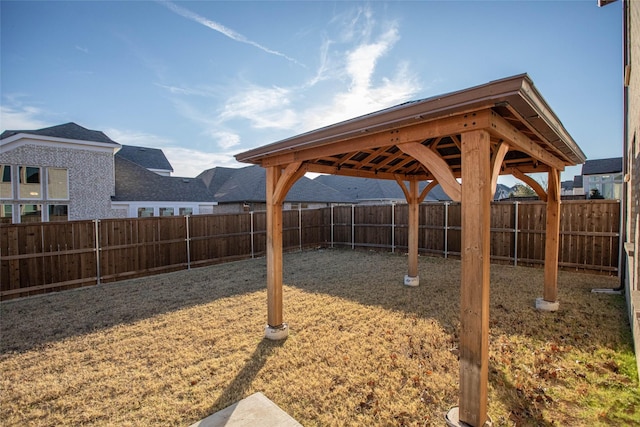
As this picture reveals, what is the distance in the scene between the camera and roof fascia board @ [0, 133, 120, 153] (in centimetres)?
1235

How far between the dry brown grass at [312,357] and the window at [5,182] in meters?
10.3

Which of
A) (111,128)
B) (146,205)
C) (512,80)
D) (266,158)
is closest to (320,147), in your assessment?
(266,158)

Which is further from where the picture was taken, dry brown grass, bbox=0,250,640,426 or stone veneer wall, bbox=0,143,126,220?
stone veneer wall, bbox=0,143,126,220

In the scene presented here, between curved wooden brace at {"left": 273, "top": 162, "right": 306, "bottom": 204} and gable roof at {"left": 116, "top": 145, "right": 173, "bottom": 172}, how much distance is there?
20.8 metres

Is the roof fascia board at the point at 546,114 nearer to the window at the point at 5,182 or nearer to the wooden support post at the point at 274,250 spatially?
the wooden support post at the point at 274,250

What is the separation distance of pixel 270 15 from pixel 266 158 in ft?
16.2

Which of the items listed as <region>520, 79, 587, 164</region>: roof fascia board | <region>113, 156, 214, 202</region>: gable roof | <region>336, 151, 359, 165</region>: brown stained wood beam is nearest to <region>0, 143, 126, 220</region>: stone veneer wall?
<region>113, 156, 214, 202</region>: gable roof

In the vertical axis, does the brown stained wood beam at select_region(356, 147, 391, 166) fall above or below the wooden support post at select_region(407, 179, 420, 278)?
above

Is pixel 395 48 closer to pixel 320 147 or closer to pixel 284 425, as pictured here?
pixel 320 147

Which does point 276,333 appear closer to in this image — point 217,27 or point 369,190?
point 217,27

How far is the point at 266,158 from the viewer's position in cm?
418

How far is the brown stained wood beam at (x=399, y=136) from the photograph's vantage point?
224 cm

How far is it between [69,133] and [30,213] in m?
4.16

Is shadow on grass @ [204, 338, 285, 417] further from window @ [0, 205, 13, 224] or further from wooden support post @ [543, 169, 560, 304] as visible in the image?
window @ [0, 205, 13, 224]
